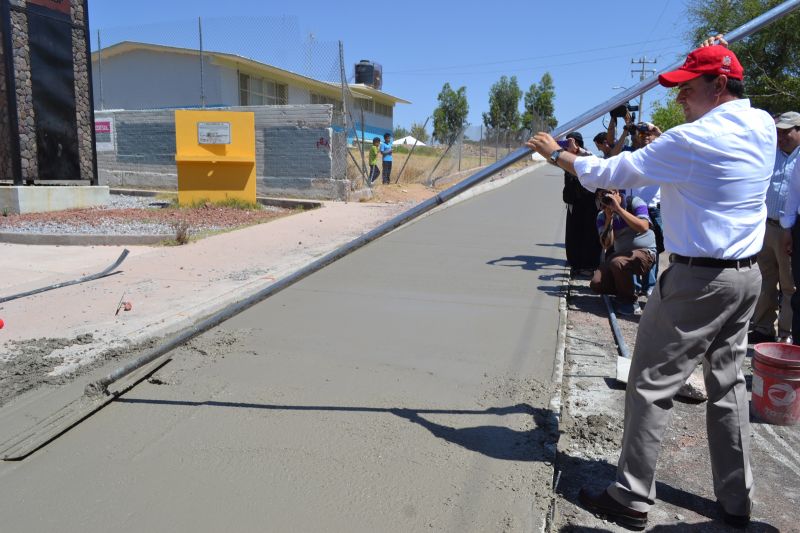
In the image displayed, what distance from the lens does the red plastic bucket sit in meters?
3.59

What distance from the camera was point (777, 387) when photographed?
12.0 ft

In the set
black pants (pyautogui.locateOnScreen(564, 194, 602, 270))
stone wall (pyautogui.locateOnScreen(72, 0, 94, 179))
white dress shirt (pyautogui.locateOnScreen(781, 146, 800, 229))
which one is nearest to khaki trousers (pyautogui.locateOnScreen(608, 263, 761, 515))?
white dress shirt (pyautogui.locateOnScreen(781, 146, 800, 229))

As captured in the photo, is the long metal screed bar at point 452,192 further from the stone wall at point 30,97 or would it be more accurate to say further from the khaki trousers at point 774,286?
the stone wall at point 30,97

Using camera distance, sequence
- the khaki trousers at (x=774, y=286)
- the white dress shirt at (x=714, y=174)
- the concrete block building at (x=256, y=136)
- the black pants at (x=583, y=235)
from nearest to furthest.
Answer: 1. the white dress shirt at (x=714, y=174)
2. the khaki trousers at (x=774, y=286)
3. the black pants at (x=583, y=235)
4. the concrete block building at (x=256, y=136)

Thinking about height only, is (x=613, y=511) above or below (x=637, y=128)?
below

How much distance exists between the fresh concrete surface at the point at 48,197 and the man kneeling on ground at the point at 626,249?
10.9 meters

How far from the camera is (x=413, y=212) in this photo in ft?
11.9

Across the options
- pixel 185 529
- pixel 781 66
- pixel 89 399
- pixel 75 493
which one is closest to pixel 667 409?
pixel 185 529

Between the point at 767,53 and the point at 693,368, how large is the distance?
20.9 meters

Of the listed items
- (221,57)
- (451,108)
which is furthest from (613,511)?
(451,108)

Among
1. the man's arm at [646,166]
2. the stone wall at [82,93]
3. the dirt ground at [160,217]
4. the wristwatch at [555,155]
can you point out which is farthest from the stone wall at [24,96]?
the man's arm at [646,166]

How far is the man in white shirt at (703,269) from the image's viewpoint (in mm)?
2543

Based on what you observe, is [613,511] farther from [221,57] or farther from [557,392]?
[221,57]

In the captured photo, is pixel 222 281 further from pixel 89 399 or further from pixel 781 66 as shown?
pixel 781 66
